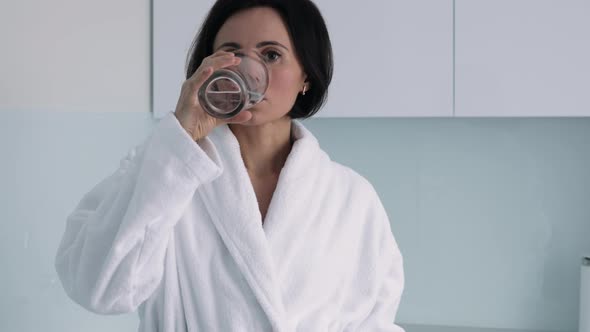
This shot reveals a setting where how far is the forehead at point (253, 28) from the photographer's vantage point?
3.97 ft

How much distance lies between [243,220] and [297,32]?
12.5 inches

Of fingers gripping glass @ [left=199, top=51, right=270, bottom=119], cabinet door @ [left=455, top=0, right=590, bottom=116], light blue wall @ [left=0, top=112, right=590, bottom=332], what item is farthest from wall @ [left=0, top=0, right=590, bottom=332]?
fingers gripping glass @ [left=199, top=51, right=270, bottom=119]

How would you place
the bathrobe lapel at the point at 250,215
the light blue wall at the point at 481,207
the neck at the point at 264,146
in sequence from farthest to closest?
the light blue wall at the point at 481,207, the neck at the point at 264,146, the bathrobe lapel at the point at 250,215

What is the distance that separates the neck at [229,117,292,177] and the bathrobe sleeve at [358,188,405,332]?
0.19 m

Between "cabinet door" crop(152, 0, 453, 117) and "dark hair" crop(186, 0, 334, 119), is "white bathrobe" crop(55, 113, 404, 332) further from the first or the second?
"cabinet door" crop(152, 0, 453, 117)

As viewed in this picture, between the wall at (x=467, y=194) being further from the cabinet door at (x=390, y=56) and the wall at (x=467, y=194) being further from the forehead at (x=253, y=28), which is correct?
the forehead at (x=253, y=28)

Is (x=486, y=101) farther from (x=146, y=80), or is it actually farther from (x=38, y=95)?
(x=38, y=95)

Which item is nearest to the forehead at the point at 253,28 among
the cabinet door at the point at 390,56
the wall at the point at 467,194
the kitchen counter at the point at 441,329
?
the wall at the point at 467,194

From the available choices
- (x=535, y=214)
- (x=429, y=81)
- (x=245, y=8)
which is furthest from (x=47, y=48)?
(x=535, y=214)

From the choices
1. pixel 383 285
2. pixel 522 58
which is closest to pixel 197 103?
pixel 383 285

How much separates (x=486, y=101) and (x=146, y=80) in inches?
34.0

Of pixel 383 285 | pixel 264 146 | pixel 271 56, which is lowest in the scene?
pixel 383 285

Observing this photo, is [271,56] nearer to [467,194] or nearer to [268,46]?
[268,46]

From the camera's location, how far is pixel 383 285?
4.60 feet
